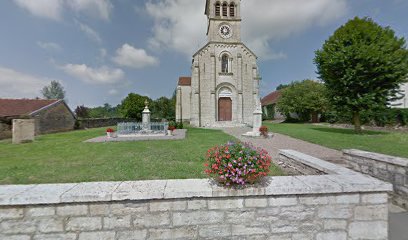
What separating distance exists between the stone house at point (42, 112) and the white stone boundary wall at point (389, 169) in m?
25.4

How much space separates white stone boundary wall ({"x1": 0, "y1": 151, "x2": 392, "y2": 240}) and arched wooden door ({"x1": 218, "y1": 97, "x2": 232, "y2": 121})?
2315 centimetres

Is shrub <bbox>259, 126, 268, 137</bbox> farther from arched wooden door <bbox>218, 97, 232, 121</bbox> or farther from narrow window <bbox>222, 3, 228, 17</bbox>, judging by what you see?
narrow window <bbox>222, 3, 228, 17</bbox>

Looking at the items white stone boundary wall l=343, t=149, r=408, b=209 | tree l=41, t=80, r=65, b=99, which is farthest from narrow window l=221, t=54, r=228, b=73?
tree l=41, t=80, r=65, b=99

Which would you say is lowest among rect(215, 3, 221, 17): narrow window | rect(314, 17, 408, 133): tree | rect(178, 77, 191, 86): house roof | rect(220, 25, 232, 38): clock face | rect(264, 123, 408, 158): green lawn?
rect(264, 123, 408, 158): green lawn

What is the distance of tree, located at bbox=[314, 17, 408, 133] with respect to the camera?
11.9 meters

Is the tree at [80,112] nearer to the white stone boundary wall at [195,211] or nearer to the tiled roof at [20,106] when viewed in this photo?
the tiled roof at [20,106]

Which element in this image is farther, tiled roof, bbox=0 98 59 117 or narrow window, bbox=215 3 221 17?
narrow window, bbox=215 3 221 17

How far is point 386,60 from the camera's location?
11.7 meters

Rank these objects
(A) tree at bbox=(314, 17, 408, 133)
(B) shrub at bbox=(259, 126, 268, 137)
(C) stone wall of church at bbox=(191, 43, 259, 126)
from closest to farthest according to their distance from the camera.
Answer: (A) tree at bbox=(314, 17, 408, 133) < (B) shrub at bbox=(259, 126, 268, 137) < (C) stone wall of church at bbox=(191, 43, 259, 126)

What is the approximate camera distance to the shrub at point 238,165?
7.73 feet

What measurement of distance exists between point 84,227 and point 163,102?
147 feet

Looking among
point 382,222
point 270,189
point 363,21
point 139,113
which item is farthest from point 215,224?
point 139,113

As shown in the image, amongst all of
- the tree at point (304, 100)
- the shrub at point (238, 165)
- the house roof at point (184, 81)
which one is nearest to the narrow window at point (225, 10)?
the house roof at point (184, 81)

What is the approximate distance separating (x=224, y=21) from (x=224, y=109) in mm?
11653
